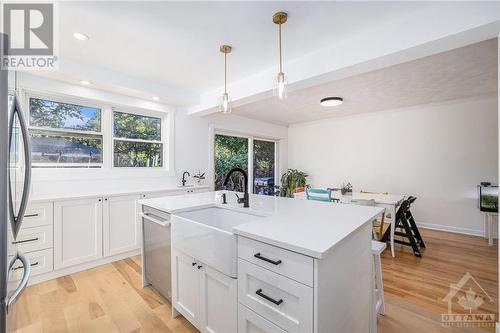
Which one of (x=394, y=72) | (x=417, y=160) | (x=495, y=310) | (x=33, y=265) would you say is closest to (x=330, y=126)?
(x=417, y=160)

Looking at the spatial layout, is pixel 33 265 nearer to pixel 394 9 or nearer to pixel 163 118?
pixel 163 118

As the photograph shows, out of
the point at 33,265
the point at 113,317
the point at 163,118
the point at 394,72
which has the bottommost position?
the point at 113,317

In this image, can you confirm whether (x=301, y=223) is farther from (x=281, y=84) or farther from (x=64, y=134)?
(x=64, y=134)

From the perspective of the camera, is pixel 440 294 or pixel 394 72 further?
pixel 394 72

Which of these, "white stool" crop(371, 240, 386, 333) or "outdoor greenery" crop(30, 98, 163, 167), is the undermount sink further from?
"outdoor greenery" crop(30, 98, 163, 167)

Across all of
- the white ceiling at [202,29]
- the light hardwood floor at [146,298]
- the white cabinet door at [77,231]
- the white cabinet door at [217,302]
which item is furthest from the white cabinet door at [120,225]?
the white cabinet door at [217,302]

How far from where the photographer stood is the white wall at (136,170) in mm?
2674

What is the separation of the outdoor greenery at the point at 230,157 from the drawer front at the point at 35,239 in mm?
2781

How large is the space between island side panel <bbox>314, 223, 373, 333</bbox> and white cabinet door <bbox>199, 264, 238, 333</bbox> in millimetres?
500

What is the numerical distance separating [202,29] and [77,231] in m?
2.63

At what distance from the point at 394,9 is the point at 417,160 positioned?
143 inches

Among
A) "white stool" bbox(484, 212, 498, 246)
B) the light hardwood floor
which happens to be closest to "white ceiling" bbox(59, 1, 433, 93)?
the light hardwood floor

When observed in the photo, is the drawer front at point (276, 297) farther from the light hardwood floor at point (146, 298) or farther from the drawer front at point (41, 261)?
the drawer front at point (41, 261)

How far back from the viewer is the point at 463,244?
11.2 ft
